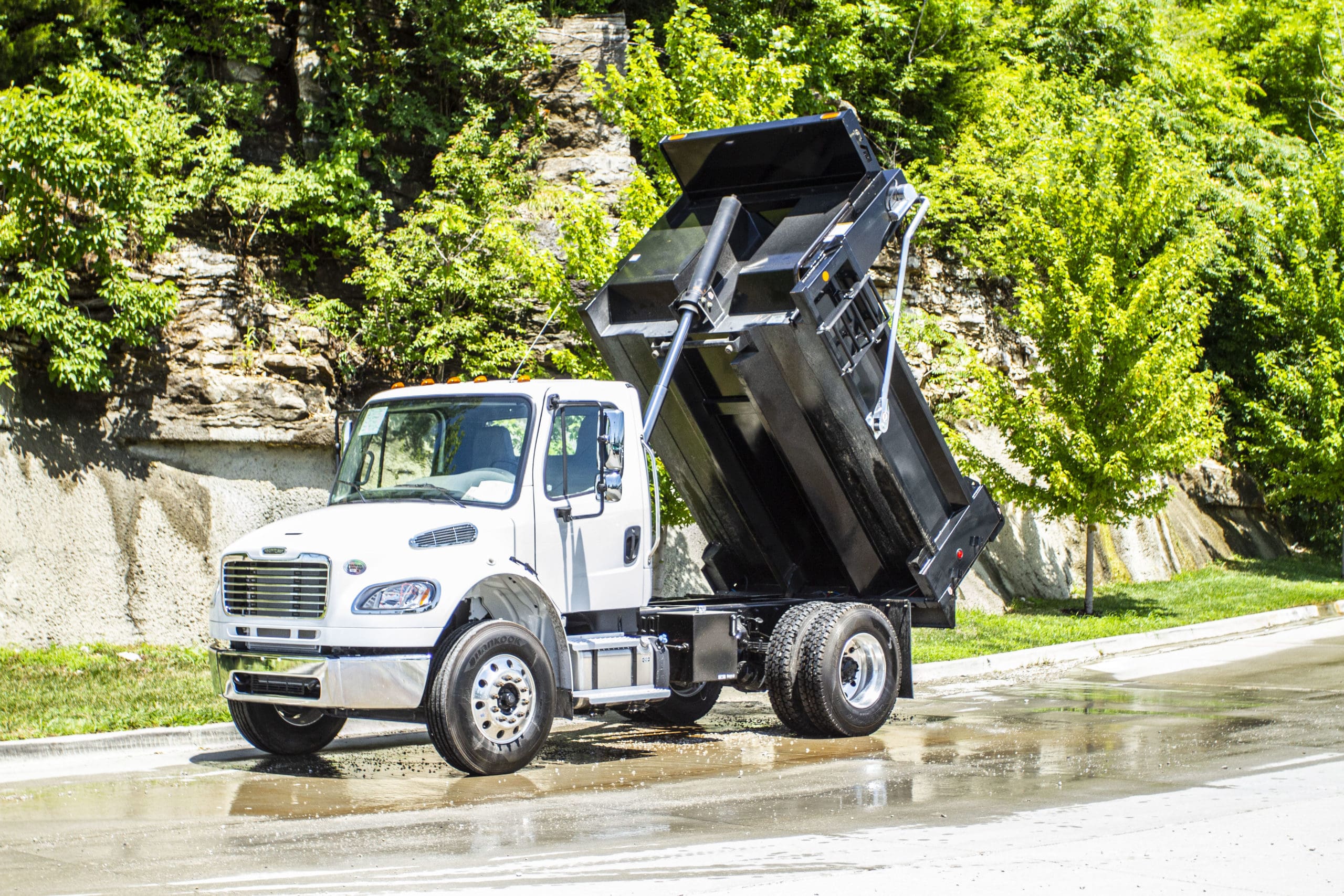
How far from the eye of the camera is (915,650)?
1480 centimetres

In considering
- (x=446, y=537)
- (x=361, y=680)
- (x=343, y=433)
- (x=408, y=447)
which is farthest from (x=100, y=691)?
(x=446, y=537)

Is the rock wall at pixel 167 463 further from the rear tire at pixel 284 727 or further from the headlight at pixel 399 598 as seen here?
the headlight at pixel 399 598

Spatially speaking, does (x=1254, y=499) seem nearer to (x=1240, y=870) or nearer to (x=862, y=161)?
(x=862, y=161)

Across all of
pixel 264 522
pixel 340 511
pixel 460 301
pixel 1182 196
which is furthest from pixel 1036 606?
pixel 340 511

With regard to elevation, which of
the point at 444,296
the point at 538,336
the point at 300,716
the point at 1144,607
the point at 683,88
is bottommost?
the point at 300,716

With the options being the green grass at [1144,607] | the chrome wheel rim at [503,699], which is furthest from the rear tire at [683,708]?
the green grass at [1144,607]

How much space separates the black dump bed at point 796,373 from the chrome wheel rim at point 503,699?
7.94ft

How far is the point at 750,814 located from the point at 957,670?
7.45 m

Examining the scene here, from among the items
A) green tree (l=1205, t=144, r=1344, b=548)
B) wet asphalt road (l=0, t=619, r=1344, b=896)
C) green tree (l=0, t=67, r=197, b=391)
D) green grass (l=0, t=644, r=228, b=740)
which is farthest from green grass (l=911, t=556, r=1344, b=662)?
green tree (l=0, t=67, r=197, b=391)

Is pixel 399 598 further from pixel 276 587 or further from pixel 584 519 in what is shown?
pixel 584 519

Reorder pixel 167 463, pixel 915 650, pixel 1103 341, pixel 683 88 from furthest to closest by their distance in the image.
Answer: pixel 1103 341 → pixel 683 88 → pixel 167 463 → pixel 915 650

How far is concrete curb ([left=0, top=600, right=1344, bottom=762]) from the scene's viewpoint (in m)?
9.09

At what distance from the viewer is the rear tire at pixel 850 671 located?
375 inches

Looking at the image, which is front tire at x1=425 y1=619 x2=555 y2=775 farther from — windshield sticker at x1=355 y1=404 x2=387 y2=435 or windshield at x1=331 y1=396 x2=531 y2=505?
windshield sticker at x1=355 y1=404 x2=387 y2=435
